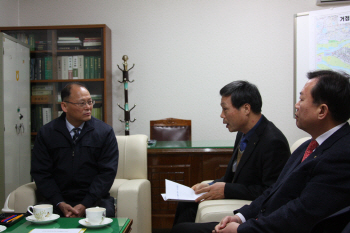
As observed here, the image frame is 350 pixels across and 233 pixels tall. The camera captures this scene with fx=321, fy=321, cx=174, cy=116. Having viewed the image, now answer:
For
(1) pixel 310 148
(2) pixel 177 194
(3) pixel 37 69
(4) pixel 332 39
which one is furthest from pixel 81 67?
(1) pixel 310 148

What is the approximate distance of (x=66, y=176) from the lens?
6.80ft

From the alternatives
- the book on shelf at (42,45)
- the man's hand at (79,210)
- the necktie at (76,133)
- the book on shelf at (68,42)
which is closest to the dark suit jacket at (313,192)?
the man's hand at (79,210)

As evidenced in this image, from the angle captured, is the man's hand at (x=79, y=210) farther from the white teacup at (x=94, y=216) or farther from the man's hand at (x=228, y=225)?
the man's hand at (x=228, y=225)

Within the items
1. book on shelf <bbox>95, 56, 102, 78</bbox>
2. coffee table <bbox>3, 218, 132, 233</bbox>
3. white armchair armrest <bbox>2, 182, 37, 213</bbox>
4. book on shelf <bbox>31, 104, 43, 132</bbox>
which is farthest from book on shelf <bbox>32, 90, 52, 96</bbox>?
coffee table <bbox>3, 218, 132, 233</bbox>

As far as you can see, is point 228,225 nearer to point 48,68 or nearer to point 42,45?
point 48,68

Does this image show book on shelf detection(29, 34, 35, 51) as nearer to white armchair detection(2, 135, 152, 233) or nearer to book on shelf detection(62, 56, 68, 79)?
book on shelf detection(62, 56, 68, 79)

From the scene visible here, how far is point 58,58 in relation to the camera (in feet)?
12.9

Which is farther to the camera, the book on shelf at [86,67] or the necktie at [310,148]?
the book on shelf at [86,67]

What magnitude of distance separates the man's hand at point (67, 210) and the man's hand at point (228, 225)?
3.00ft

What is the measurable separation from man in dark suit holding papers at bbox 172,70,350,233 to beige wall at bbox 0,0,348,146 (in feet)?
9.61

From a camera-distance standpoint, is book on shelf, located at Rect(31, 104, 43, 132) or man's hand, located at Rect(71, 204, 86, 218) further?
book on shelf, located at Rect(31, 104, 43, 132)

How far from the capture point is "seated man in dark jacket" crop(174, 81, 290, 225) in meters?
1.65

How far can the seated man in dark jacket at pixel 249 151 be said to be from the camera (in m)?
1.65

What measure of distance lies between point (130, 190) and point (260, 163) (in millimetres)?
858
